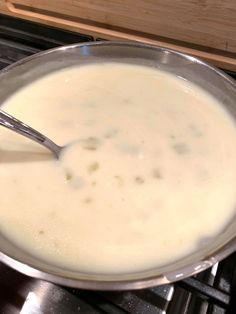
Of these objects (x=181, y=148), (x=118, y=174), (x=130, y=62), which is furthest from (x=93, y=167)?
(x=130, y=62)

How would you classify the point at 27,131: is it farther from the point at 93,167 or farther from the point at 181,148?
the point at 181,148

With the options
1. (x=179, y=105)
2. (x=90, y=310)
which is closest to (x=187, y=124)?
(x=179, y=105)

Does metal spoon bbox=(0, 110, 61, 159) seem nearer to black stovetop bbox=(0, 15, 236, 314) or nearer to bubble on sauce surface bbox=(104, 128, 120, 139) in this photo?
bubble on sauce surface bbox=(104, 128, 120, 139)

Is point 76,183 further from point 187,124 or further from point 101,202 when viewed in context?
point 187,124

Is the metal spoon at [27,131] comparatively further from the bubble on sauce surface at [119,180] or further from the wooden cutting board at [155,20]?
the wooden cutting board at [155,20]

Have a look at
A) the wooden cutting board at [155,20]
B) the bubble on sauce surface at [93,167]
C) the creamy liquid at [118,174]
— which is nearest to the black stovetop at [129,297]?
the creamy liquid at [118,174]
